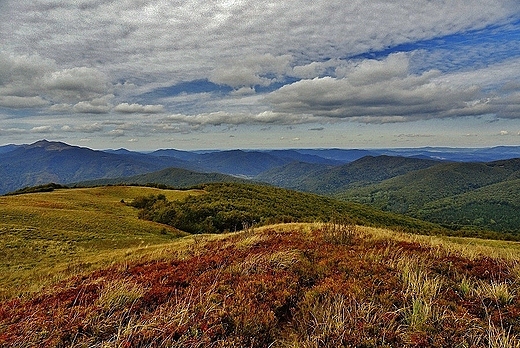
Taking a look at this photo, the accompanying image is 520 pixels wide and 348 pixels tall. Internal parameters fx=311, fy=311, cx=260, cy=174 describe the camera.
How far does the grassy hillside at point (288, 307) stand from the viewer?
16.4 feet

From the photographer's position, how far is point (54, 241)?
20.8m

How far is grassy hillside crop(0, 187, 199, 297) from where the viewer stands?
567 inches

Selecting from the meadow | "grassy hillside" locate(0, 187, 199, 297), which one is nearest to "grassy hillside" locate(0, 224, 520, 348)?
the meadow

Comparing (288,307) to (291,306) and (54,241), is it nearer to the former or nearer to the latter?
(291,306)

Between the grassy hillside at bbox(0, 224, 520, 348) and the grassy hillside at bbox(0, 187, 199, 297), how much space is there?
6088mm

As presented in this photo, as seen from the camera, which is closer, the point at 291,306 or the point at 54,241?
the point at 291,306

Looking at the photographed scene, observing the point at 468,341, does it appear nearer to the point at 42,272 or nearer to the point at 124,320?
the point at 124,320

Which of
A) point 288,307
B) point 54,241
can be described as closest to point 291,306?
point 288,307

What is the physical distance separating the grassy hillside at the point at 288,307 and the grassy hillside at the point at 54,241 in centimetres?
609

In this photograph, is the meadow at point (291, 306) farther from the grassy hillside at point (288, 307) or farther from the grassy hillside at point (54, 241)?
the grassy hillside at point (54, 241)

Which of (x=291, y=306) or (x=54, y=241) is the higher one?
(x=291, y=306)

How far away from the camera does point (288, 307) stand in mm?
6484

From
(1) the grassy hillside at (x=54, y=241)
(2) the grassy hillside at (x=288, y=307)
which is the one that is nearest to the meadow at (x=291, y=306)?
(2) the grassy hillside at (x=288, y=307)

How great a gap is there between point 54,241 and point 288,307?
20.3m
